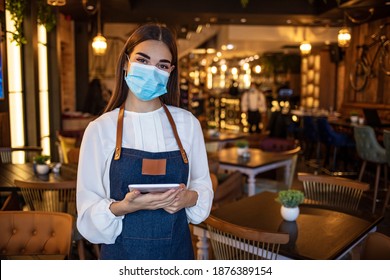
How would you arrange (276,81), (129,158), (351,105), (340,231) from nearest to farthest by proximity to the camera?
(129,158) → (340,231) → (351,105) → (276,81)

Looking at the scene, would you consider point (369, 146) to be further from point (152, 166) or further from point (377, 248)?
point (152, 166)

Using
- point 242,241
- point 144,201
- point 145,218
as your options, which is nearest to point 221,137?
point 242,241

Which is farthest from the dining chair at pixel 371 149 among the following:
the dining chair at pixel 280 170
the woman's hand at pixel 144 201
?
the woman's hand at pixel 144 201

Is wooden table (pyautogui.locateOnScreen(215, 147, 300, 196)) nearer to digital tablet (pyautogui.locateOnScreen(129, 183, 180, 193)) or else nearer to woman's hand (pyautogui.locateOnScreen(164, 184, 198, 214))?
woman's hand (pyautogui.locateOnScreen(164, 184, 198, 214))

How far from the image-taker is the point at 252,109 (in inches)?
498

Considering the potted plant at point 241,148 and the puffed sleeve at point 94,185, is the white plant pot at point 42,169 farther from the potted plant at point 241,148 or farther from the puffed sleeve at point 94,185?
the puffed sleeve at point 94,185

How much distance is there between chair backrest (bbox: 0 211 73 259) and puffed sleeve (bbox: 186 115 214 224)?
0.81m

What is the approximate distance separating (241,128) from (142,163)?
1294 cm

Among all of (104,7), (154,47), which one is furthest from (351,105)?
(154,47)

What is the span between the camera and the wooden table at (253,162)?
4.46 m

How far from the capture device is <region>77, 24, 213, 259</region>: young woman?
1462 millimetres
